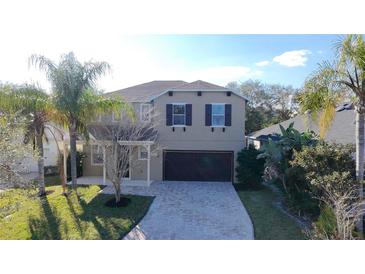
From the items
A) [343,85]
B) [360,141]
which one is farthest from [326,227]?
[343,85]

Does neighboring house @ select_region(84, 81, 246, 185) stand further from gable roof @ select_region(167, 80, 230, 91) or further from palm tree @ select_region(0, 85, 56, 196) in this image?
palm tree @ select_region(0, 85, 56, 196)

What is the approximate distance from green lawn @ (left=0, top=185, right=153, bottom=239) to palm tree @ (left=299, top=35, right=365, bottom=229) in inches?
331

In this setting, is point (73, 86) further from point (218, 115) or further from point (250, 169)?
point (250, 169)

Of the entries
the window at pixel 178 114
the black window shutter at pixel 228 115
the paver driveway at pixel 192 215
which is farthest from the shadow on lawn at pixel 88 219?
the black window shutter at pixel 228 115

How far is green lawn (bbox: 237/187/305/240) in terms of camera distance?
29.1 feet

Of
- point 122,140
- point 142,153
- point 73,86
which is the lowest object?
point 142,153

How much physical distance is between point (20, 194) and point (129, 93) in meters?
15.9

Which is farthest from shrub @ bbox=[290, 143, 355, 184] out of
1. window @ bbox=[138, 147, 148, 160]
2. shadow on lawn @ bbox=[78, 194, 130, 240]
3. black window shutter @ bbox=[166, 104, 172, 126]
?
window @ bbox=[138, 147, 148, 160]

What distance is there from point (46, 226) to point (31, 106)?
20.4ft

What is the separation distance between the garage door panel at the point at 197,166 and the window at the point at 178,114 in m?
2.25

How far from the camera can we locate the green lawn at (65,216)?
26.4 feet

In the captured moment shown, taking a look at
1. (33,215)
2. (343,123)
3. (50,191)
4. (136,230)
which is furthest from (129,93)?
(343,123)

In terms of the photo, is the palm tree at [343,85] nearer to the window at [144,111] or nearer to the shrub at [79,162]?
the window at [144,111]

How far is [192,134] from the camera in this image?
18.2 metres
